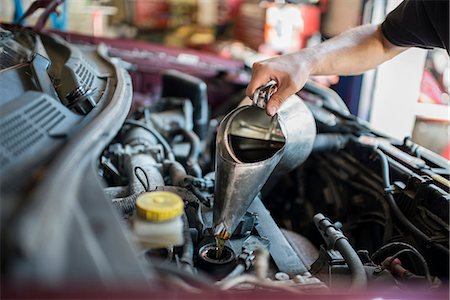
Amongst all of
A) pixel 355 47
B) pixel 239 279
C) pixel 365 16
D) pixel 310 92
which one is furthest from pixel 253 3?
pixel 239 279

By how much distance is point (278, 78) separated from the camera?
4.56 feet

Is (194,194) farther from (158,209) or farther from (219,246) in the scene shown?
(158,209)

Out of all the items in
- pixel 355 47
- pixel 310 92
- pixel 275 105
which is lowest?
pixel 310 92

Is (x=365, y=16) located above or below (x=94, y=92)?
above

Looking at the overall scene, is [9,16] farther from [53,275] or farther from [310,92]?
[53,275]

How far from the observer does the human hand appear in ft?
4.43

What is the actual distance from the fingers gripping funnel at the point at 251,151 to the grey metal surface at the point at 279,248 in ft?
0.41

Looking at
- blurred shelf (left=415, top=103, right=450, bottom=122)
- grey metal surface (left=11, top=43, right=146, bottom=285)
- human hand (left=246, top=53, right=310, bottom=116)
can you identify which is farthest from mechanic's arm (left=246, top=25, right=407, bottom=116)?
blurred shelf (left=415, top=103, right=450, bottom=122)

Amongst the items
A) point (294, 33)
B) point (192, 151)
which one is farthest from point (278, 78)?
point (294, 33)

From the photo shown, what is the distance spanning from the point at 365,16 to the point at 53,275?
13.2 ft

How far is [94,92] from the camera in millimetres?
1522

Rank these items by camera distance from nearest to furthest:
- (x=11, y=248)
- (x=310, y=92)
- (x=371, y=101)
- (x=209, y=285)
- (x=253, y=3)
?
(x=11, y=248) → (x=209, y=285) → (x=310, y=92) → (x=371, y=101) → (x=253, y=3)

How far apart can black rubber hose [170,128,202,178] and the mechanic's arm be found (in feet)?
1.65

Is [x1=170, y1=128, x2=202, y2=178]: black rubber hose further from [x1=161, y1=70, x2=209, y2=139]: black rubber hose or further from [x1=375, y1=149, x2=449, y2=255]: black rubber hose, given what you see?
[x1=375, y1=149, x2=449, y2=255]: black rubber hose
